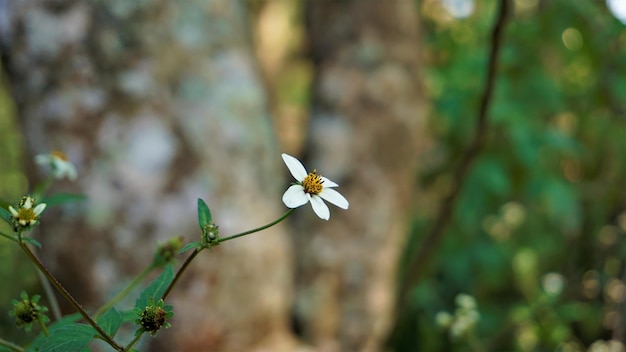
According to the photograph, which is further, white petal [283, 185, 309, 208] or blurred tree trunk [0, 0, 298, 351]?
blurred tree trunk [0, 0, 298, 351]

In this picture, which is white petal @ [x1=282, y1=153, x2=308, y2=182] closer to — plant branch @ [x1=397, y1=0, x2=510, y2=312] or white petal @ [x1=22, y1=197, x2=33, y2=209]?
white petal @ [x1=22, y1=197, x2=33, y2=209]

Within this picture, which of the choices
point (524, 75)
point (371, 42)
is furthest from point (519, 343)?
point (371, 42)

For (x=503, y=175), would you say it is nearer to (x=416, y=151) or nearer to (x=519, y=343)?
(x=416, y=151)

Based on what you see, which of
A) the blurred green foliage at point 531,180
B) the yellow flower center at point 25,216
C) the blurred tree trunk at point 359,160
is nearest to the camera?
the yellow flower center at point 25,216

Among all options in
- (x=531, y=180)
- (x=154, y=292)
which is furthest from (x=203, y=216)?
(x=531, y=180)

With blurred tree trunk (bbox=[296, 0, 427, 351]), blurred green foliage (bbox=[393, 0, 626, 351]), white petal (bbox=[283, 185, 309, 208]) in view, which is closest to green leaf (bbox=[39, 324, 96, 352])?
white petal (bbox=[283, 185, 309, 208])

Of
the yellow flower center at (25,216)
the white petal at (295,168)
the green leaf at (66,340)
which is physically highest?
the white petal at (295,168)

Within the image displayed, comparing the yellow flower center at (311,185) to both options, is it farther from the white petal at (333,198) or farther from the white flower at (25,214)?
the white flower at (25,214)

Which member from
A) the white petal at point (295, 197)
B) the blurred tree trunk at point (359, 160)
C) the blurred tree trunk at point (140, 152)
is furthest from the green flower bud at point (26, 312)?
the blurred tree trunk at point (359, 160)
